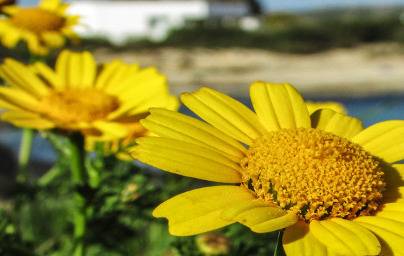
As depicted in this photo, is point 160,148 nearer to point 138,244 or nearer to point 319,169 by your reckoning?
point 319,169

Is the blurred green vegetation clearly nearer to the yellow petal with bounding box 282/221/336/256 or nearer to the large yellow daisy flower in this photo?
the large yellow daisy flower

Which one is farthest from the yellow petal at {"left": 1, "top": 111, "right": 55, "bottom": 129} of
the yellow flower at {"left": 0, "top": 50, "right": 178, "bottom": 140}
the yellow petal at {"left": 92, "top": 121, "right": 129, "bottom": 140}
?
the yellow petal at {"left": 92, "top": 121, "right": 129, "bottom": 140}

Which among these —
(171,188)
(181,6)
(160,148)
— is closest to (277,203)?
(160,148)

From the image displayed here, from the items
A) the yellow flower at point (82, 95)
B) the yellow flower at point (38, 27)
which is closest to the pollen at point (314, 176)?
the yellow flower at point (82, 95)

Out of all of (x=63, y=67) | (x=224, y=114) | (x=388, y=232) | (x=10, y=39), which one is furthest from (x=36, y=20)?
(x=388, y=232)

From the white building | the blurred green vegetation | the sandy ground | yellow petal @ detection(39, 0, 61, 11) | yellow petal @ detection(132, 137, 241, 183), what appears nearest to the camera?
yellow petal @ detection(132, 137, 241, 183)
